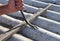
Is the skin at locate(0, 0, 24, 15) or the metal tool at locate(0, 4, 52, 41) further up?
the skin at locate(0, 0, 24, 15)

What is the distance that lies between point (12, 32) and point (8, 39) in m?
0.13

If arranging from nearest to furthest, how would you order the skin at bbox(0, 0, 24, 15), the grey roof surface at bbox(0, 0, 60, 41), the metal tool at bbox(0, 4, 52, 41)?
the skin at bbox(0, 0, 24, 15), the metal tool at bbox(0, 4, 52, 41), the grey roof surface at bbox(0, 0, 60, 41)

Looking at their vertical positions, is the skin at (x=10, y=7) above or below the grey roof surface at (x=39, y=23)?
above

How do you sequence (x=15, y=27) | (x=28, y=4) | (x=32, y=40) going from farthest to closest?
1. (x=28, y=4)
2. (x=15, y=27)
3. (x=32, y=40)

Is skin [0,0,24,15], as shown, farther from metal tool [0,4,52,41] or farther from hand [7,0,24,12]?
metal tool [0,4,52,41]

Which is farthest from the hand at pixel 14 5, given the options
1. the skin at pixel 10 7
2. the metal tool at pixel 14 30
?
the metal tool at pixel 14 30

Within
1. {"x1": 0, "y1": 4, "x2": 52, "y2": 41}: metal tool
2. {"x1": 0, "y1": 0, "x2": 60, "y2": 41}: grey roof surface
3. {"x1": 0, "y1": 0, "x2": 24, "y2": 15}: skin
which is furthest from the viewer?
{"x1": 0, "y1": 0, "x2": 60, "y2": 41}: grey roof surface

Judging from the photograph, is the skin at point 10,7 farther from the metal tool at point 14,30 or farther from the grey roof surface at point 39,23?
the grey roof surface at point 39,23

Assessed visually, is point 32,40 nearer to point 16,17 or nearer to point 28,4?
point 16,17

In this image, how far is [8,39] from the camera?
2588mm

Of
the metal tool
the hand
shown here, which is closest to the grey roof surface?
the metal tool

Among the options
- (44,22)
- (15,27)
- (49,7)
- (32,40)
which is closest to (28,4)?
(49,7)

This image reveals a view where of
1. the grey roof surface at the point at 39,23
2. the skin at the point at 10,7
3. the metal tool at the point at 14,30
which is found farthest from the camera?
the grey roof surface at the point at 39,23

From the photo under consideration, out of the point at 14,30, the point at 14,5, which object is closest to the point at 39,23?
the point at 14,30
